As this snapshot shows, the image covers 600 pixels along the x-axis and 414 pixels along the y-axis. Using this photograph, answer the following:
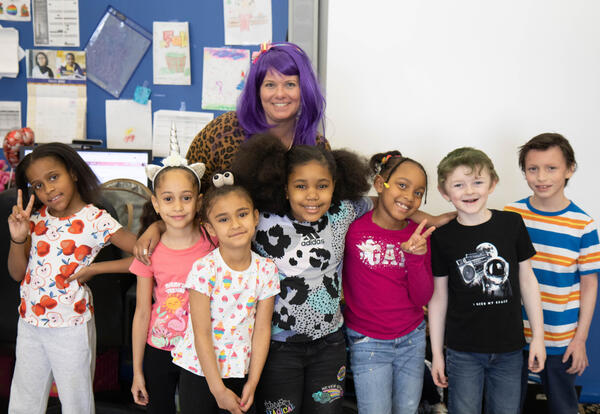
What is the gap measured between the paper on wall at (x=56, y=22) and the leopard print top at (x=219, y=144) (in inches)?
46.3

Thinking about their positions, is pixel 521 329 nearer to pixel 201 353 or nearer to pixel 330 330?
pixel 330 330

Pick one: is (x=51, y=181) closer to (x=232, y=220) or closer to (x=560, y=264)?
(x=232, y=220)

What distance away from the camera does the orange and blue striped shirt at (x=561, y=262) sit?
128 cm

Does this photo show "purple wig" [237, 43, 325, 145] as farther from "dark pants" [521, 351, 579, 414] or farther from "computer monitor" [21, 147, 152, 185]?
"dark pants" [521, 351, 579, 414]

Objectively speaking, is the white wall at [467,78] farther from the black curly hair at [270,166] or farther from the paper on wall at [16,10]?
the paper on wall at [16,10]

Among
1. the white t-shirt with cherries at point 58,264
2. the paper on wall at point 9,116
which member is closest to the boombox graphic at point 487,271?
the white t-shirt with cherries at point 58,264

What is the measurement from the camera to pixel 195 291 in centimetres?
103

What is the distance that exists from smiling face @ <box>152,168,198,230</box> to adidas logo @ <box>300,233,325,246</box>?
307mm

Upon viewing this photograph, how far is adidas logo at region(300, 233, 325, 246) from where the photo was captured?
1.12 meters

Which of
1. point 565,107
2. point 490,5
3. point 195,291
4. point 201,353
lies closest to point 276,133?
point 195,291

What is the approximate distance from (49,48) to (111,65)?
0.32m

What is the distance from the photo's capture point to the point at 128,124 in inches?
82.4

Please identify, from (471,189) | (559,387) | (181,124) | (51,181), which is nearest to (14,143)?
(181,124)

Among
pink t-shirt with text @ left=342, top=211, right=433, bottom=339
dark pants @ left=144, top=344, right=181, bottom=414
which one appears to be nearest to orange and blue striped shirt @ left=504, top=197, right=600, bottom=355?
pink t-shirt with text @ left=342, top=211, right=433, bottom=339
